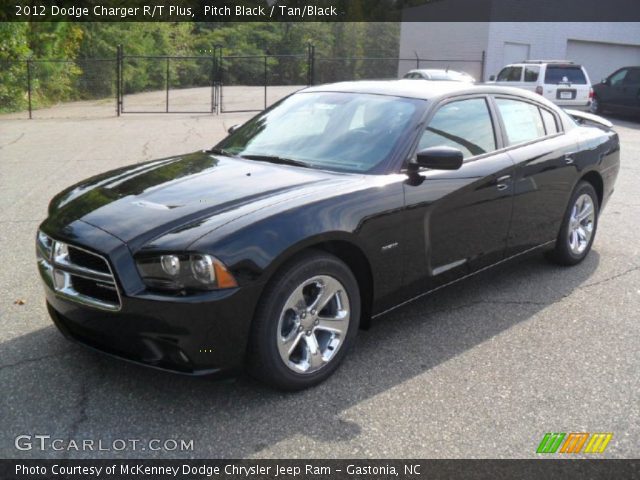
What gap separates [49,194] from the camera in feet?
27.2

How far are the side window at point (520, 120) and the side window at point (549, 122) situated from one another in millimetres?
67

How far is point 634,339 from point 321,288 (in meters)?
2.16

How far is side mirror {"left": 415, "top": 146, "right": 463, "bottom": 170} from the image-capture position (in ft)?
12.8

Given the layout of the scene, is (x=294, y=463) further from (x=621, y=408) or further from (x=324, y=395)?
(x=621, y=408)

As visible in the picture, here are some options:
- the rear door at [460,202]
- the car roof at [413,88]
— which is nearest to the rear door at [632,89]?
the car roof at [413,88]

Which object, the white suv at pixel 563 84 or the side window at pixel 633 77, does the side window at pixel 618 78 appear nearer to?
the side window at pixel 633 77

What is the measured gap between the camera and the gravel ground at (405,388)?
3100 mm

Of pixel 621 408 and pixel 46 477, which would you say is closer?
pixel 46 477

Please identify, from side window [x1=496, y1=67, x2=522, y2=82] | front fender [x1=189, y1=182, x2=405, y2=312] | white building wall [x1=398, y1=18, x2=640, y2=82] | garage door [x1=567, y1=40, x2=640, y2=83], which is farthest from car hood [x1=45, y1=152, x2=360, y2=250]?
garage door [x1=567, y1=40, x2=640, y2=83]

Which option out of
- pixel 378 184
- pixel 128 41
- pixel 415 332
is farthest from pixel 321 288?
pixel 128 41

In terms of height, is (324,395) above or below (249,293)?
below

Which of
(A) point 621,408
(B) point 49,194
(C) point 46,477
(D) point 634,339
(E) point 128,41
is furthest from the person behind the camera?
(E) point 128,41

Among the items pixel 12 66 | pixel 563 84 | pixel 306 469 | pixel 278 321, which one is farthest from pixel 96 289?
pixel 12 66

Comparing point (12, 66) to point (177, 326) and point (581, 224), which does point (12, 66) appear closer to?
point (581, 224)
